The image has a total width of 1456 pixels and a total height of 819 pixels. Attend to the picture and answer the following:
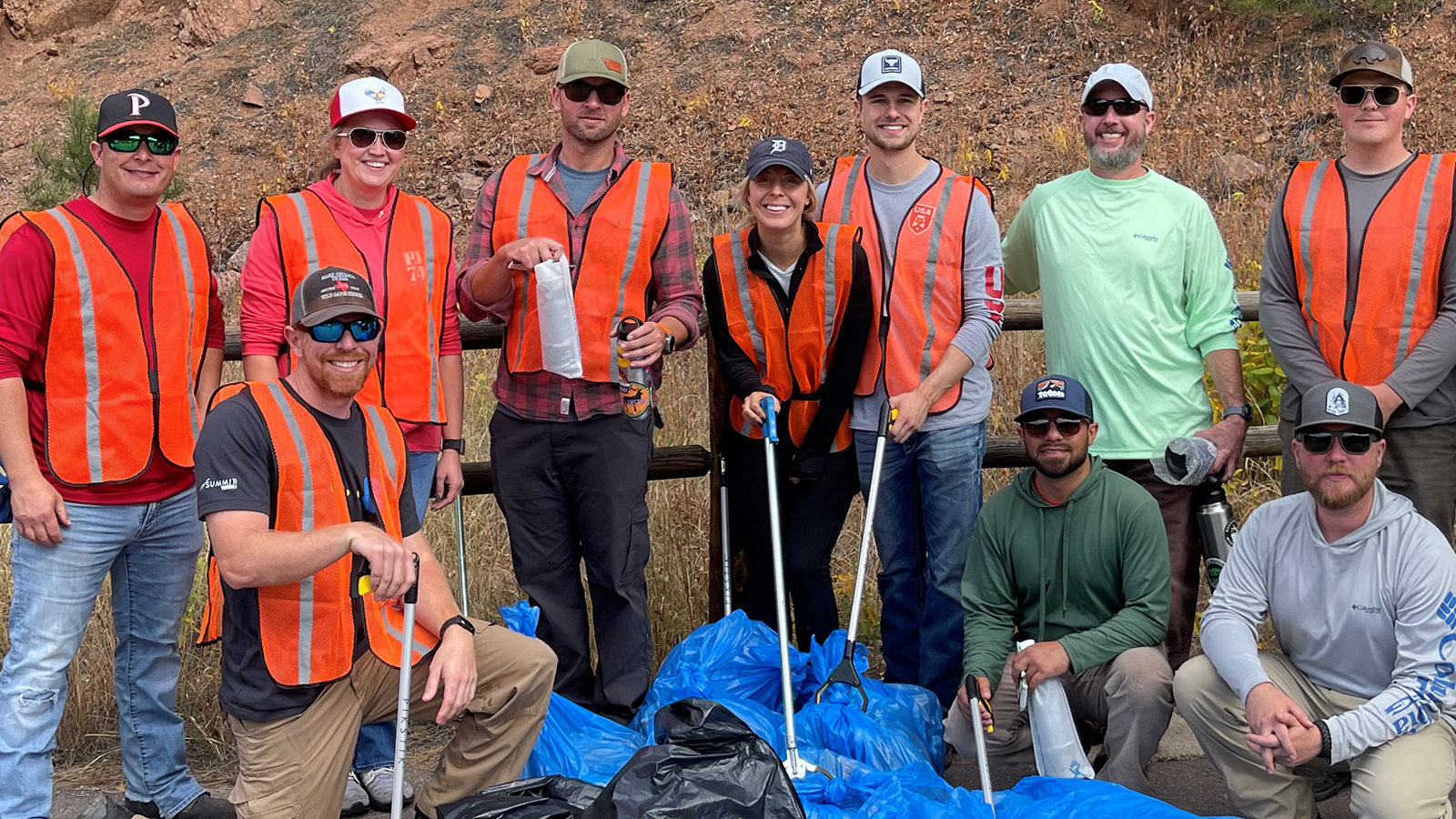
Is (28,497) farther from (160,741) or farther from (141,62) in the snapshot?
(141,62)

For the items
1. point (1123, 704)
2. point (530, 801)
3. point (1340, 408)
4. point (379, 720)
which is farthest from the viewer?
point (1123, 704)

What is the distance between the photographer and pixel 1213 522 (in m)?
4.79

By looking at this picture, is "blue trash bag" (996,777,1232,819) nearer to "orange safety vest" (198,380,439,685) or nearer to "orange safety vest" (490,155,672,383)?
"orange safety vest" (198,380,439,685)

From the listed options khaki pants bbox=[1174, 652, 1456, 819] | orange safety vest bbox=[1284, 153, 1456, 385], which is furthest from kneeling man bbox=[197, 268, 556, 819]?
orange safety vest bbox=[1284, 153, 1456, 385]

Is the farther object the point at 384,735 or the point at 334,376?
the point at 384,735

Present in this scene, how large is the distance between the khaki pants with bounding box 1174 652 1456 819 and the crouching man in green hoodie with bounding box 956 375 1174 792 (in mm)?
168

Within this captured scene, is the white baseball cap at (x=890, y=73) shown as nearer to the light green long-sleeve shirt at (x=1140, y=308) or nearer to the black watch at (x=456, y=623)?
the light green long-sleeve shirt at (x=1140, y=308)

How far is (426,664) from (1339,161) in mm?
3392

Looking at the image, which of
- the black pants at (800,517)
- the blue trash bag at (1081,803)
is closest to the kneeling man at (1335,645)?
the blue trash bag at (1081,803)

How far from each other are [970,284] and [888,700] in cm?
148

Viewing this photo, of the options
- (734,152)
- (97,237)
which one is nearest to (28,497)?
(97,237)

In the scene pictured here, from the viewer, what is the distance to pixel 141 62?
17656 mm

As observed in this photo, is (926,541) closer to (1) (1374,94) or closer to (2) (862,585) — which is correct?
(2) (862,585)

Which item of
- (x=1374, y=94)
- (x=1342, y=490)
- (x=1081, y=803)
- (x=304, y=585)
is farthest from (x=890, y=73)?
(x=304, y=585)
